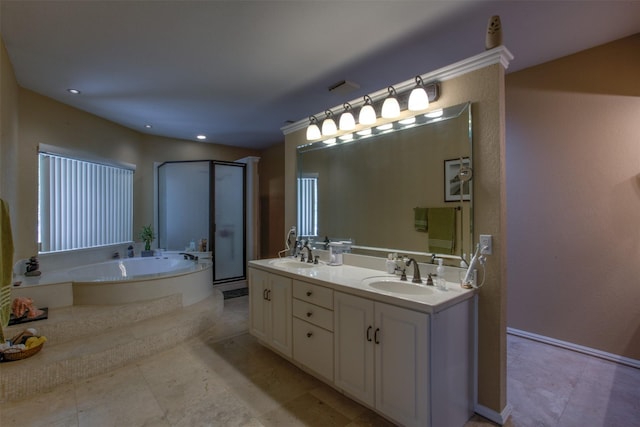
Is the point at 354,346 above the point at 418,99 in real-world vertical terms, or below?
below

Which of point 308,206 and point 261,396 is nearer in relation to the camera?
point 261,396

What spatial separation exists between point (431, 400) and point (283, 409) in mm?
938

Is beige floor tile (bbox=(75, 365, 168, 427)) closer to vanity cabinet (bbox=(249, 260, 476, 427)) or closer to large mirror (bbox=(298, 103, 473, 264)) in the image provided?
vanity cabinet (bbox=(249, 260, 476, 427))

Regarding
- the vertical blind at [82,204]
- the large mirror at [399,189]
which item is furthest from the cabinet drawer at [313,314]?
the vertical blind at [82,204]

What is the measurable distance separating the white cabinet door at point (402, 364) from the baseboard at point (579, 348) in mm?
1990

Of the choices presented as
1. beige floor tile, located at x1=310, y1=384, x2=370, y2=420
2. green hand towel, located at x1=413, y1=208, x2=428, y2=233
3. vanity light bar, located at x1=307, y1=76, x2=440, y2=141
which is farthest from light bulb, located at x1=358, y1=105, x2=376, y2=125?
beige floor tile, located at x1=310, y1=384, x2=370, y2=420

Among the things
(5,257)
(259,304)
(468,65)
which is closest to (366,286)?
(259,304)

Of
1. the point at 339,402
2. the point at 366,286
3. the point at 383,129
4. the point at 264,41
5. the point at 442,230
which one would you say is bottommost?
the point at 339,402

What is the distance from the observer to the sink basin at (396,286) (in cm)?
190

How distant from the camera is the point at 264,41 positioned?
215cm

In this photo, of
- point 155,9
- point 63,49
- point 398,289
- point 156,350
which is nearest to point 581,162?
point 398,289

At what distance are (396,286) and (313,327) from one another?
2.19 ft

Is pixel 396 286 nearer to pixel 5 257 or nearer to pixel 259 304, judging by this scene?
pixel 259 304

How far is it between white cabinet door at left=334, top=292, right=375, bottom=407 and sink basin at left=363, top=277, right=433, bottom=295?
207 mm
